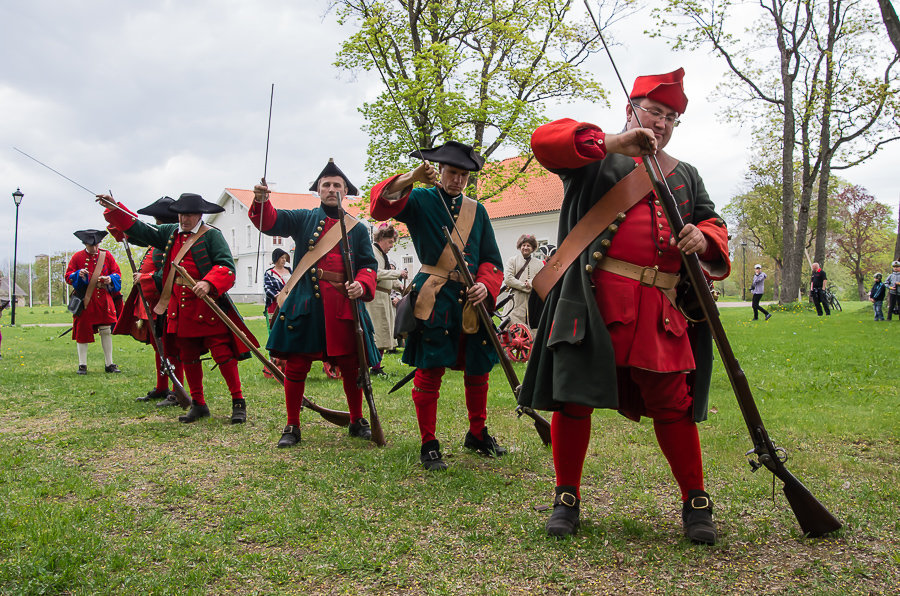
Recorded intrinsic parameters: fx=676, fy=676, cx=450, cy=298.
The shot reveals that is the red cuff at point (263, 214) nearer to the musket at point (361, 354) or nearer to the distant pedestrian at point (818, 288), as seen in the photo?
the musket at point (361, 354)

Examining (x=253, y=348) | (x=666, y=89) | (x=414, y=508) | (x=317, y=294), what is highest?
(x=666, y=89)

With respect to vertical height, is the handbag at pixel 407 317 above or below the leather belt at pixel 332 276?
below

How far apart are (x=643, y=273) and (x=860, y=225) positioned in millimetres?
51691

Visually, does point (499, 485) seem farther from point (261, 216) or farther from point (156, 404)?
point (156, 404)

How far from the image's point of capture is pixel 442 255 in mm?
4539

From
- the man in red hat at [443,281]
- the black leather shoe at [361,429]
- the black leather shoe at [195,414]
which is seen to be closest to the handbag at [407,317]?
the man in red hat at [443,281]

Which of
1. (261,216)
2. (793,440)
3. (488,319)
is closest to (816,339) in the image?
(793,440)

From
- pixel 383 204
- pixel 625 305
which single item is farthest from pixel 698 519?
pixel 383 204

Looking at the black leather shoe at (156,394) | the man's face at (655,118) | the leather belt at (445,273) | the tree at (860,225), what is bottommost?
the black leather shoe at (156,394)

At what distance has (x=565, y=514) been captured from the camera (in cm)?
324

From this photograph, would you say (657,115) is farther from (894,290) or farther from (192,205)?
Answer: (894,290)

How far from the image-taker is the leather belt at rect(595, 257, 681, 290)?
3.08m

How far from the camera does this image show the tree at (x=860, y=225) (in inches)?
1827

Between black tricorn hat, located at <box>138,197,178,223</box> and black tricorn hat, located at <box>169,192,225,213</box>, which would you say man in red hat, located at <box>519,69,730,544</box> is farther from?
black tricorn hat, located at <box>138,197,178,223</box>
